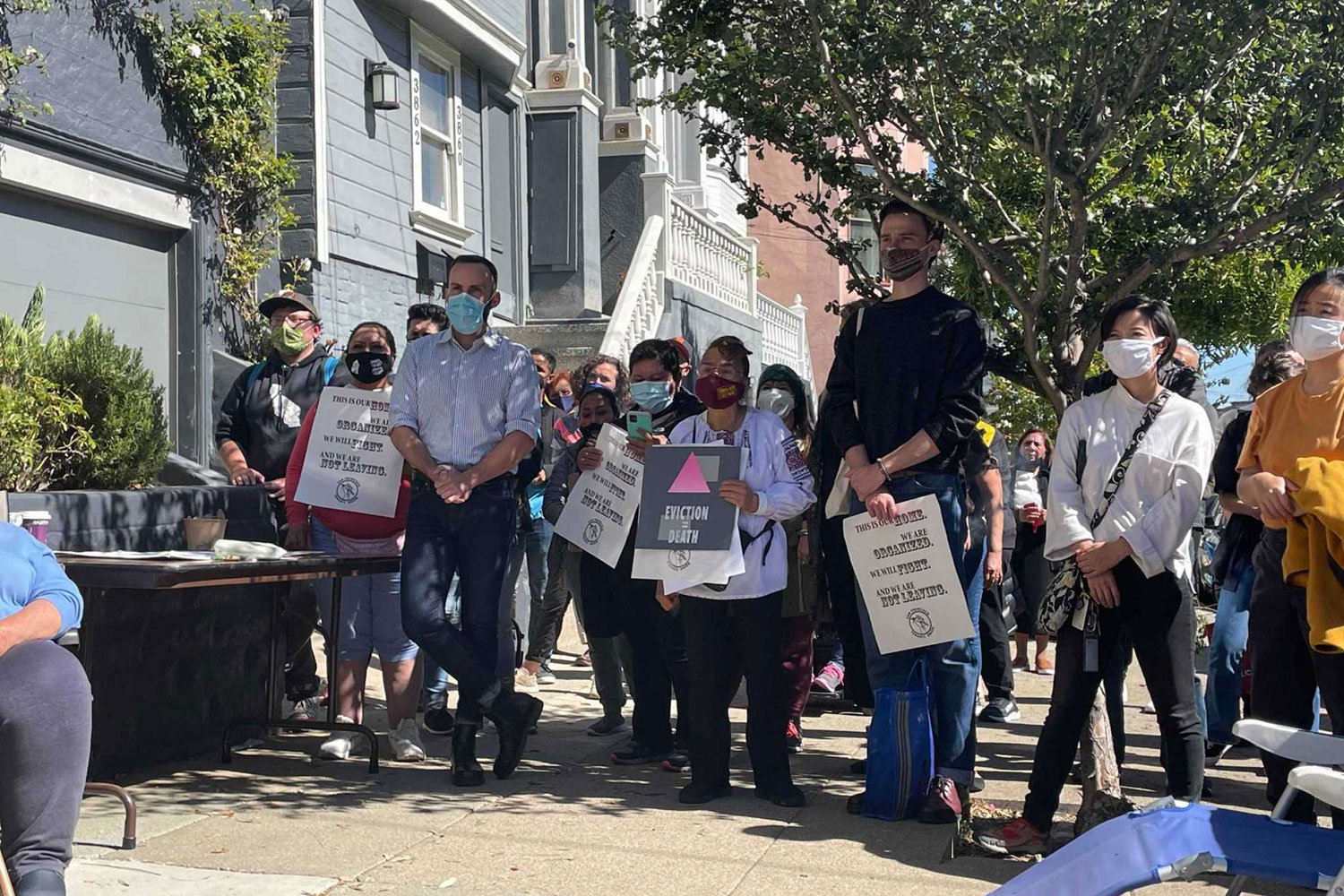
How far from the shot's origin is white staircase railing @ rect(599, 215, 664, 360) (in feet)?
50.0

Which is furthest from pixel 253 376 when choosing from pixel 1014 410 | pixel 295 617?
pixel 1014 410

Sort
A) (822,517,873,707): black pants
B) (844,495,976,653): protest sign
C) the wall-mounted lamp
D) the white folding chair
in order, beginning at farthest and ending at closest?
the wall-mounted lamp → (822,517,873,707): black pants → (844,495,976,653): protest sign → the white folding chair

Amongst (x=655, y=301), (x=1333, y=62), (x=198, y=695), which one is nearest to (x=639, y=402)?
(x=198, y=695)

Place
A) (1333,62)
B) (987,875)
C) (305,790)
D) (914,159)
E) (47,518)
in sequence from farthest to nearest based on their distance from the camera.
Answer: (914,159) < (1333,62) < (305,790) < (47,518) < (987,875)

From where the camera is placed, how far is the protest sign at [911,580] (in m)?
5.68

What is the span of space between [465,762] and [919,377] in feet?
8.24

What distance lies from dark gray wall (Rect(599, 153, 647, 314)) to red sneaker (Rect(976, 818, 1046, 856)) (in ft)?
47.6

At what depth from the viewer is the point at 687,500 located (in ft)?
20.5

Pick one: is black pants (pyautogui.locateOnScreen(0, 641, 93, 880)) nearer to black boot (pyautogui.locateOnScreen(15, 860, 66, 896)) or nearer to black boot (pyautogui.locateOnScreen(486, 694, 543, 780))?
black boot (pyautogui.locateOnScreen(15, 860, 66, 896))

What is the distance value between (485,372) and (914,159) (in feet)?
104

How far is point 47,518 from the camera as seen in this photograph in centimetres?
581

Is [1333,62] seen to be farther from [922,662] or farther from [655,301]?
[655,301]

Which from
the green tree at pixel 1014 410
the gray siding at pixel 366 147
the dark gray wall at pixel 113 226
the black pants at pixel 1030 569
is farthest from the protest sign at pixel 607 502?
the green tree at pixel 1014 410

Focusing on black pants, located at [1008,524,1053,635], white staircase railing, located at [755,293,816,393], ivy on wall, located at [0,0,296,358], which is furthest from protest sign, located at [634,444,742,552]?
white staircase railing, located at [755,293,816,393]
